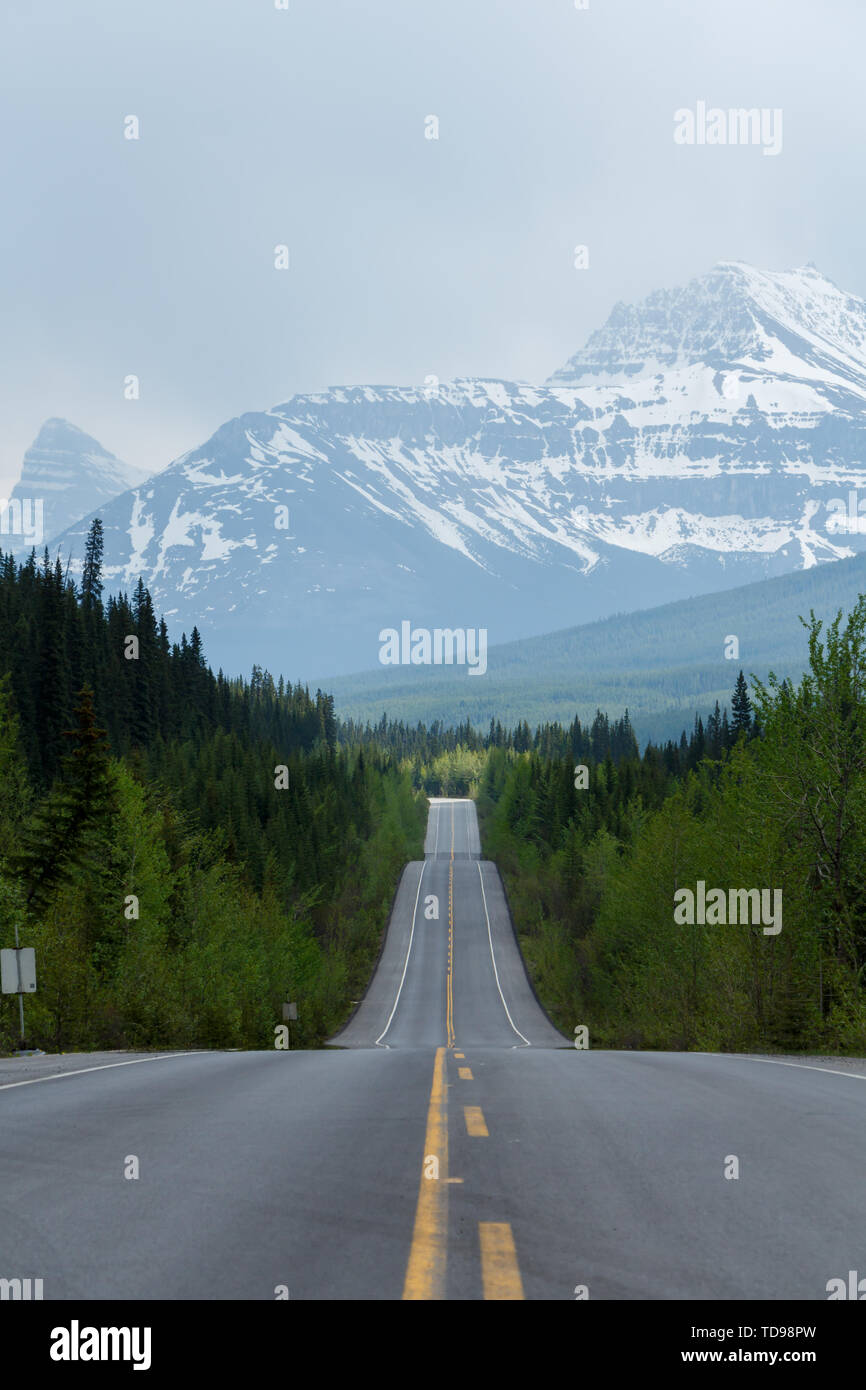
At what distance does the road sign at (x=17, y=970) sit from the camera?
23406mm

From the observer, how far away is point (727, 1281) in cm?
595

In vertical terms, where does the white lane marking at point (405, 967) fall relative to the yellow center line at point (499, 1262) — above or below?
below

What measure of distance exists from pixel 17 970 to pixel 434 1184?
57.9ft

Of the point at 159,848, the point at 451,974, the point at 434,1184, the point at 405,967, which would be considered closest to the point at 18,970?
the point at 434,1184

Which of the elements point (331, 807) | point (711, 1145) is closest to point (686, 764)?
point (331, 807)

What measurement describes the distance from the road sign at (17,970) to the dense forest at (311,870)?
2.75ft

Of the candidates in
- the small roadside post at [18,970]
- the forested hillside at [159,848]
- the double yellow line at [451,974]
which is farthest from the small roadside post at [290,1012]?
the small roadside post at [18,970]

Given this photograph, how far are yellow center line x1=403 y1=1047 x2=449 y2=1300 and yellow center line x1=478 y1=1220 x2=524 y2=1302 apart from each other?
0.65 feet

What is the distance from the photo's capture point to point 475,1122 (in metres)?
10.7

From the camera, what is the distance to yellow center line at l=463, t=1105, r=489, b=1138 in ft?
33.0

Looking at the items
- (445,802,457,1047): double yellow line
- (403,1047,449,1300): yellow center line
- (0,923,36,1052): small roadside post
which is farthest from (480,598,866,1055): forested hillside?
(403,1047,449,1300): yellow center line

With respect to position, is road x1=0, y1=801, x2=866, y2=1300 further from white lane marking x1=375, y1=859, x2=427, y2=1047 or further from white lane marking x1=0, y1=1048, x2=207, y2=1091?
white lane marking x1=375, y1=859, x2=427, y2=1047

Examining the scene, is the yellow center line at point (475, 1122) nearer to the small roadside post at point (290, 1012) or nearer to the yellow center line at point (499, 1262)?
the yellow center line at point (499, 1262)

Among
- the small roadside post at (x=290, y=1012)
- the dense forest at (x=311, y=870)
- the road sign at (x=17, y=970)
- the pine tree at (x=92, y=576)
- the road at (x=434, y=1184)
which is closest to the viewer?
the road at (x=434, y=1184)
